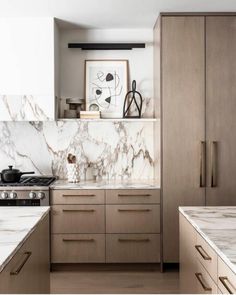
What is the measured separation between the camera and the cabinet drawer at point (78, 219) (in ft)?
13.9

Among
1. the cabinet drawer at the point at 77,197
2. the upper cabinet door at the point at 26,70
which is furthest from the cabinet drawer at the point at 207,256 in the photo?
the upper cabinet door at the point at 26,70

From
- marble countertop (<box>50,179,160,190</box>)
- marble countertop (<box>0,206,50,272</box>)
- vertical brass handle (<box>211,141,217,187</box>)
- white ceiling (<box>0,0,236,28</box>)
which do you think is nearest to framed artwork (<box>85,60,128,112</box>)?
white ceiling (<box>0,0,236,28</box>)

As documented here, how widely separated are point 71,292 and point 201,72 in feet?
7.74

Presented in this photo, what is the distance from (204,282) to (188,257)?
0.49m

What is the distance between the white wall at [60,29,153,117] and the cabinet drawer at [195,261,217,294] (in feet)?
9.15

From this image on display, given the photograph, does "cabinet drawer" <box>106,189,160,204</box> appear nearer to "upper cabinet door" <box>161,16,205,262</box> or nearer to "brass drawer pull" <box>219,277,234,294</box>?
"upper cabinet door" <box>161,16,205,262</box>

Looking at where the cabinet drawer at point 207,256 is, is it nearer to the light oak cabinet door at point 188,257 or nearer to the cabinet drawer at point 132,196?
the light oak cabinet door at point 188,257

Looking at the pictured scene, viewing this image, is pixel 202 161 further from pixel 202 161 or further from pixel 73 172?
pixel 73 172

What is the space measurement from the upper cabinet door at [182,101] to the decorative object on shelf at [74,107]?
3.39ft

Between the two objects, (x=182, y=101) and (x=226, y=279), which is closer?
(x=226, y=279)

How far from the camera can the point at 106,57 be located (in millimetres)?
4844

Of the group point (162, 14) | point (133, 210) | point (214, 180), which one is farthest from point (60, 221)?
point (162, 14)

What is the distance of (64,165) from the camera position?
4848 millimetres

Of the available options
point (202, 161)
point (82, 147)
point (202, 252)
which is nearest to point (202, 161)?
point (202, 161)
